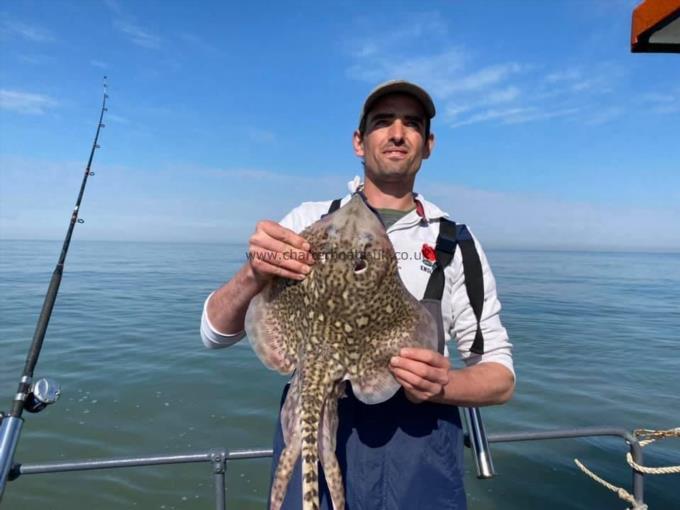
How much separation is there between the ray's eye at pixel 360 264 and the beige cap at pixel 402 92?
1.15 m

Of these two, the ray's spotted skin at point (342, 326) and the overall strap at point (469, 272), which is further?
the overall strap at point (469, 272)

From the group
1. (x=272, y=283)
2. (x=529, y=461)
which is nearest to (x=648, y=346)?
(x=529, y=461)

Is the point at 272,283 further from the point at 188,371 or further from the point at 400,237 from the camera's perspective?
the point at 188,371

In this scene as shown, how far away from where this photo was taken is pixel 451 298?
8.95 feet

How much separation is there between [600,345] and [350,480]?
1633cm

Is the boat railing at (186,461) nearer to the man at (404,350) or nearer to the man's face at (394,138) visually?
the man at (404,350)

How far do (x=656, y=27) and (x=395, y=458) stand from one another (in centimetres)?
248

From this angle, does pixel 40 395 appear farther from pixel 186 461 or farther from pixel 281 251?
pixel 281 251

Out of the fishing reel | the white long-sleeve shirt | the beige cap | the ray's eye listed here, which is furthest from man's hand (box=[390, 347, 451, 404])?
the fishing reel

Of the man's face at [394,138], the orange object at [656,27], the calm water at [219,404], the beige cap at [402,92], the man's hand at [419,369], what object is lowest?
the calm water at [219,404]

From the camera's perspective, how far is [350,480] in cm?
248

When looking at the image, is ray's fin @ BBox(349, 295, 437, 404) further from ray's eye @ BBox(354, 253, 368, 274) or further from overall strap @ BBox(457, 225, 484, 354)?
overall strap @ BBox(457, 225, 484, 354)

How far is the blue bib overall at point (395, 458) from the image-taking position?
2.46 m

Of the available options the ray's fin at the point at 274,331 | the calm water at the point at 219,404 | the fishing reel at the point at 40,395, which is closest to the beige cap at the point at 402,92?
the ray's fin at the point at 274,331
